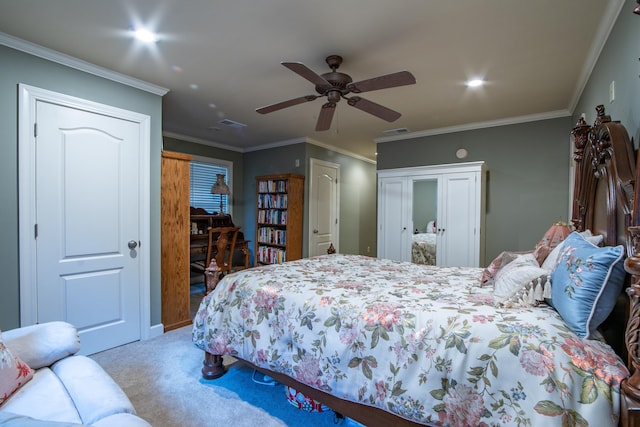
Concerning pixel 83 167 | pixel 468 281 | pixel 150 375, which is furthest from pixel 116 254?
pixel 468 281

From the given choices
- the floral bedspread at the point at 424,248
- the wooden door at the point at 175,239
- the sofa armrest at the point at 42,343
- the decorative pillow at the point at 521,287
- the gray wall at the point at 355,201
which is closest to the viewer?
the sofa armrest at the point at 42,343

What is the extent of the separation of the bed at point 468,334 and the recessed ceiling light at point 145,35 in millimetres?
1798

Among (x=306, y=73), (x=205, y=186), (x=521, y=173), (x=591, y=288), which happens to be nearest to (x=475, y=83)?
(x=521, y=173)

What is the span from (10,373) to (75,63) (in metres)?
2.38

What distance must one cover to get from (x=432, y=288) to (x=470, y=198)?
2.35 metres

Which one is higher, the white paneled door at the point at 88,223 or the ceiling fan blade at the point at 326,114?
the ceiling fan blade at the point at 326,114

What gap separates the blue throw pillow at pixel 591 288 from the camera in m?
1.13

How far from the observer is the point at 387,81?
6.45 ft

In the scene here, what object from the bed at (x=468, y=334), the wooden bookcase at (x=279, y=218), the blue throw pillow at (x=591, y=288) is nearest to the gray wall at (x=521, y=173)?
the bed at (x=468, y=334)

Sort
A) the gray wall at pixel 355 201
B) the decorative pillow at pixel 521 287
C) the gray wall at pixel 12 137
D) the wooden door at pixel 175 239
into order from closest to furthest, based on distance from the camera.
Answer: the decorative pillow at pixel 521 287, the gray wall at pixel 12 137, the wooden door at pixel 175 239, the gray wall at pixel 355 201

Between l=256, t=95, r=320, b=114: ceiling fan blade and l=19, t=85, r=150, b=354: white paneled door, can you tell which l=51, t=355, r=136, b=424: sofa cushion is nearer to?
l=19, t=85, r=150, b=354: white paneled door

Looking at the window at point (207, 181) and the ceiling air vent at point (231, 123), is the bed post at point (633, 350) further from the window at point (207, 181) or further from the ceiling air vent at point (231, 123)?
the window at point (207, 181)

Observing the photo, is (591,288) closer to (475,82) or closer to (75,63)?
(475,82)

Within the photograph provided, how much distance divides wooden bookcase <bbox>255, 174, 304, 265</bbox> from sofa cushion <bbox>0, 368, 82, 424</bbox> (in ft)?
12.0
